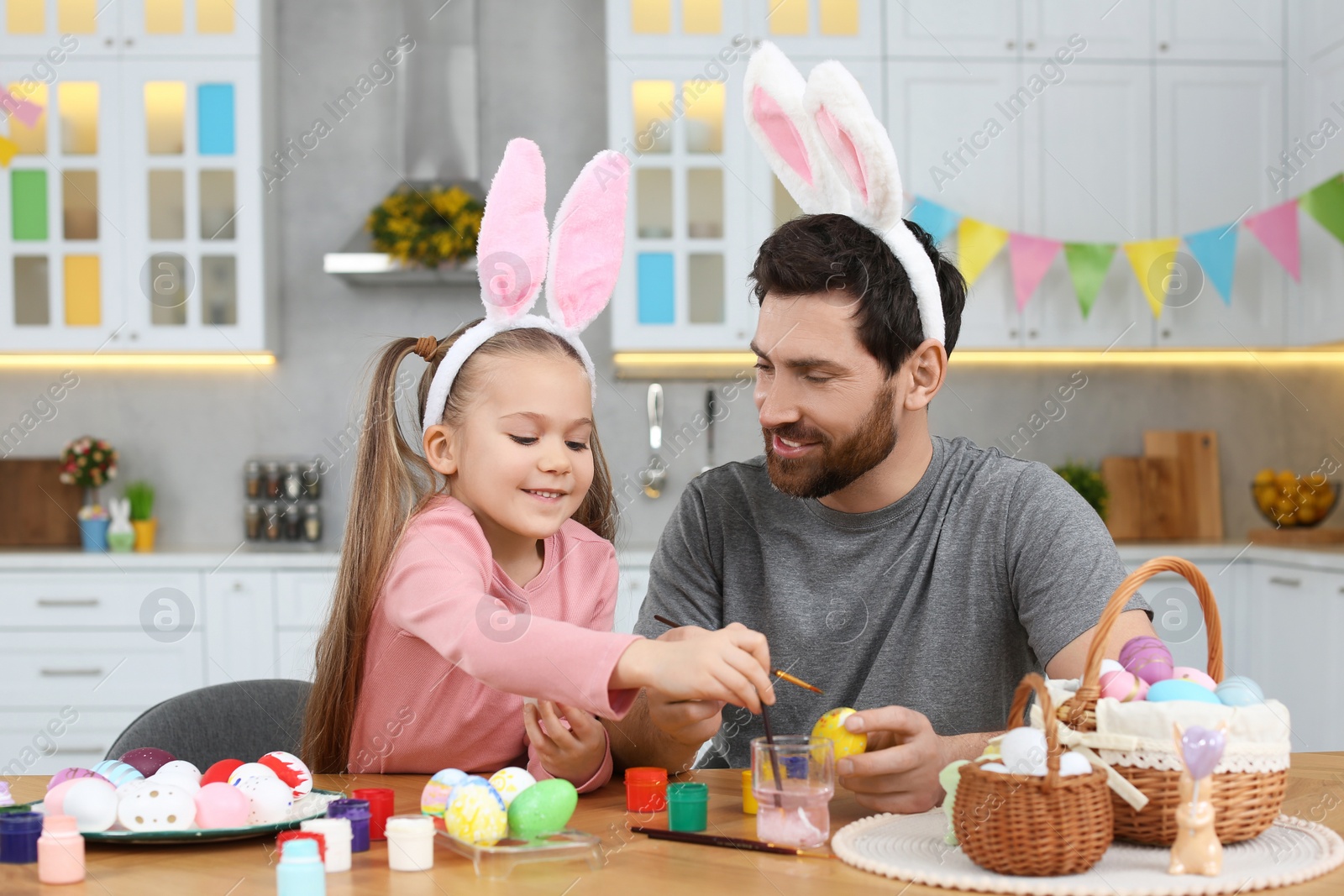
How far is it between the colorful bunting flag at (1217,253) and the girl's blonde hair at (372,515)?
2726 mm

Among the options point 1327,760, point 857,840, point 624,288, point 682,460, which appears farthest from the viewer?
point 682,460

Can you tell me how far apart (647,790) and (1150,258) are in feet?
9.95

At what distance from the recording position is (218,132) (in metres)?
3.72

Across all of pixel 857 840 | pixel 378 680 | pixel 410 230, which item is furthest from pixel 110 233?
pixel 857 840

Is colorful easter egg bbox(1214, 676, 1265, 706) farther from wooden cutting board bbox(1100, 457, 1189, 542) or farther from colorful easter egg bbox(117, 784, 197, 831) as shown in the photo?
wooden cutting board bbox(1100, 457, 1189, 542)

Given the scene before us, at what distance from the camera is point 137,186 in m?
3.71

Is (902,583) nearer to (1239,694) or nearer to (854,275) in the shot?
(854,275)

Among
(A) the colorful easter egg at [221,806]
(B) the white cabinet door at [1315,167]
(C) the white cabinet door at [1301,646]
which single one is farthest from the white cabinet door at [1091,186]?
(A) the colorful easter egg at [221,806]

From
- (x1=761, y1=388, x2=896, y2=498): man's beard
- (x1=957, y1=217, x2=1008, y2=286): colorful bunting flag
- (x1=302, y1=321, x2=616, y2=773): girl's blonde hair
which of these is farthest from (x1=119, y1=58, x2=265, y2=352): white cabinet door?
(x1=761, y1=388, x2=896, y2=498): man's beard

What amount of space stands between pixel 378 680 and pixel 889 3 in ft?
9.65

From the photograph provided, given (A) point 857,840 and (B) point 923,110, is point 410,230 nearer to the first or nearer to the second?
(B) point 923,110

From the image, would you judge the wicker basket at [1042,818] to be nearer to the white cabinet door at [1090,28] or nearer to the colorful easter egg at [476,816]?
the colorful easter egg at [476,816]

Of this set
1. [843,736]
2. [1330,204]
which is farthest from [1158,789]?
[1330,204]

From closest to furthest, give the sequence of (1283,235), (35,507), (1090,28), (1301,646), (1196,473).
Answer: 1. (1301,646)
2. (1283,235)
3. (1090,28)
4. (35,507)
5. (1196,473)
